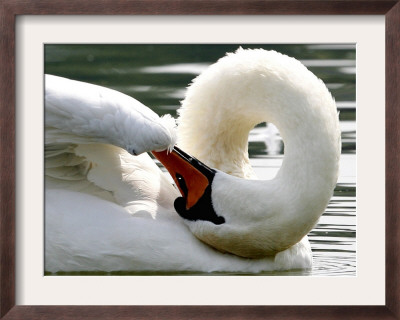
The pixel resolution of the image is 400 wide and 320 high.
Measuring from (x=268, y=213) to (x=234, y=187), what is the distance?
0.18 m

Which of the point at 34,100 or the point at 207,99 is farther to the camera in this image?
the point at 207,99

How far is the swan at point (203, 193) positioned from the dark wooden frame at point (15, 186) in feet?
1.00

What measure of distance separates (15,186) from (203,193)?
93 centimetres

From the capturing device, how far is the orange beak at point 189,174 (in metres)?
8.94

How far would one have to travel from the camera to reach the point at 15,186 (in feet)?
27.4

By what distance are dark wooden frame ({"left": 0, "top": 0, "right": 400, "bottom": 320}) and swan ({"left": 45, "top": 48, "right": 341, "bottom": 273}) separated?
306 millimetres

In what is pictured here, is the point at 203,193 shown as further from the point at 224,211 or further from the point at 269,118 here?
the point at 269,118

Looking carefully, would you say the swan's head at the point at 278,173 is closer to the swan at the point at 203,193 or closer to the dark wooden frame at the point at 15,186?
the swan at the point at 203,193

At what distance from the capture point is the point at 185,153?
29.4 feet

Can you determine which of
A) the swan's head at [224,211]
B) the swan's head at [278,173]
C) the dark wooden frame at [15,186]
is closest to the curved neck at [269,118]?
the swan's head at [278,173]

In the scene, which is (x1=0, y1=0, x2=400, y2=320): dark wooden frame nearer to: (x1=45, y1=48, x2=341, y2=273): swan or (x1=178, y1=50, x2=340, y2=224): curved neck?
(x1=45, y1=48, x2=341, y2=273): swan

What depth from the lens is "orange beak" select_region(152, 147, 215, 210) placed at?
8938mm

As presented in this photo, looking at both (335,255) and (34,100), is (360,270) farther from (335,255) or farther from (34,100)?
(34,100)

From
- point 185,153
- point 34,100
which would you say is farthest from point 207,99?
point 34,100
